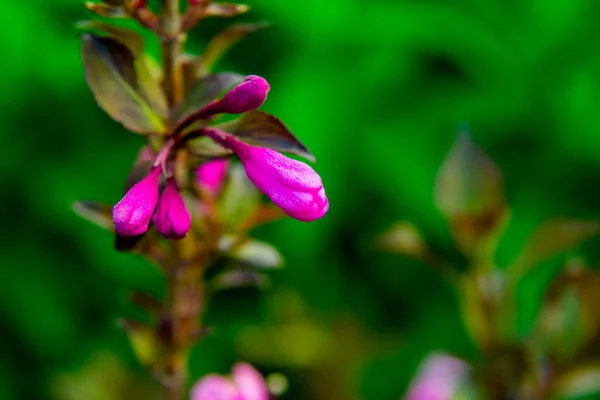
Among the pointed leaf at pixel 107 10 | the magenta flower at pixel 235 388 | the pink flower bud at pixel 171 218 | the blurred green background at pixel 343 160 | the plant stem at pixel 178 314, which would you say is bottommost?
the blurred green background at pixel 343 160

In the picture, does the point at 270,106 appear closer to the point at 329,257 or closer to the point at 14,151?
the point at 329,257

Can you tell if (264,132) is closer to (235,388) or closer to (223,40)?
(223,40)

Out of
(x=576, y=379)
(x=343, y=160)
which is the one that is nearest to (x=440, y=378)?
(x=576, y=379)

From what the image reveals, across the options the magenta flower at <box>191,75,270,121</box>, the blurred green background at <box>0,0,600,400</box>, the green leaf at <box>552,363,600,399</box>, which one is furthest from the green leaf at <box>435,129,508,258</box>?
the blurred green background at <box>0,0,600,400</box>

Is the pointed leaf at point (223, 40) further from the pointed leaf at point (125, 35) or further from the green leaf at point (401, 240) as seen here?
the green leaf at point (401, 240)

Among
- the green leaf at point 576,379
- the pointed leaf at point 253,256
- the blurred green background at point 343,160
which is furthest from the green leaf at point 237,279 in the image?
the blurred green background at point 343,160

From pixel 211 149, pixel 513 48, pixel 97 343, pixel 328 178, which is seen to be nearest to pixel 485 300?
pixel 211 149

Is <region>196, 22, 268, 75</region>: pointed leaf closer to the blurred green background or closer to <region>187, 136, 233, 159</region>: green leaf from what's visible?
<region>187, 136, 233, 159</region>: green leaf
